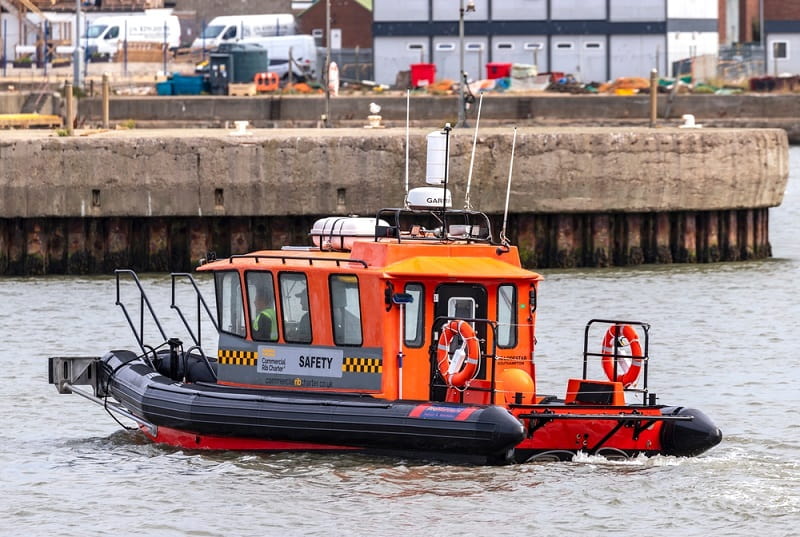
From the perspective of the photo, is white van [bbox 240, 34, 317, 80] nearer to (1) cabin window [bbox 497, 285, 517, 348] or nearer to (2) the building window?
(2) the building window

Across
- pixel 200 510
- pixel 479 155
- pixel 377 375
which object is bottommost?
pixel 200 510

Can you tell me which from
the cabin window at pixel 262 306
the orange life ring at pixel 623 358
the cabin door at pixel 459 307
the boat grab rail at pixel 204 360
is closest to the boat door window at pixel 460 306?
the cabin door at pixel 459 307

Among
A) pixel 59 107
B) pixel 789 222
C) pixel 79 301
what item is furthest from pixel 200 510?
pixel 59 107

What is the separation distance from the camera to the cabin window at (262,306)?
655 inches

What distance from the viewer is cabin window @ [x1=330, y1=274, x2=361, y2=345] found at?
16.1 m

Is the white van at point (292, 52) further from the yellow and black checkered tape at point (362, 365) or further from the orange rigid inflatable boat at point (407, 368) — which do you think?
the yellow and black checkered tape at point (362, 365)

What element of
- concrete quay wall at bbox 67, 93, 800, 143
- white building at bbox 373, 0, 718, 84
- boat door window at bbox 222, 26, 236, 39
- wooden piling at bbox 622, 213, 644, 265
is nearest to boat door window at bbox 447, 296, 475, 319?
wooden piling at bbox 622, 213, 644, 265

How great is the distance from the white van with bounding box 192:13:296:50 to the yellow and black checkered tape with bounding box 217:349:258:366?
5853 cm

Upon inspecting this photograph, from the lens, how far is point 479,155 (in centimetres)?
3027

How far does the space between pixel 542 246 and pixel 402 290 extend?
592 inches

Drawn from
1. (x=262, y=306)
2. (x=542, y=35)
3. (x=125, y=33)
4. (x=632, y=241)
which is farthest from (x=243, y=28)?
(x=262, y=306)

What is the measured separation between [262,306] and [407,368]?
1.58 meters

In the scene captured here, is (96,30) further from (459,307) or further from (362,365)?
(459,307)

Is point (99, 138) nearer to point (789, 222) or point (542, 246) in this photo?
point (542, 246)
